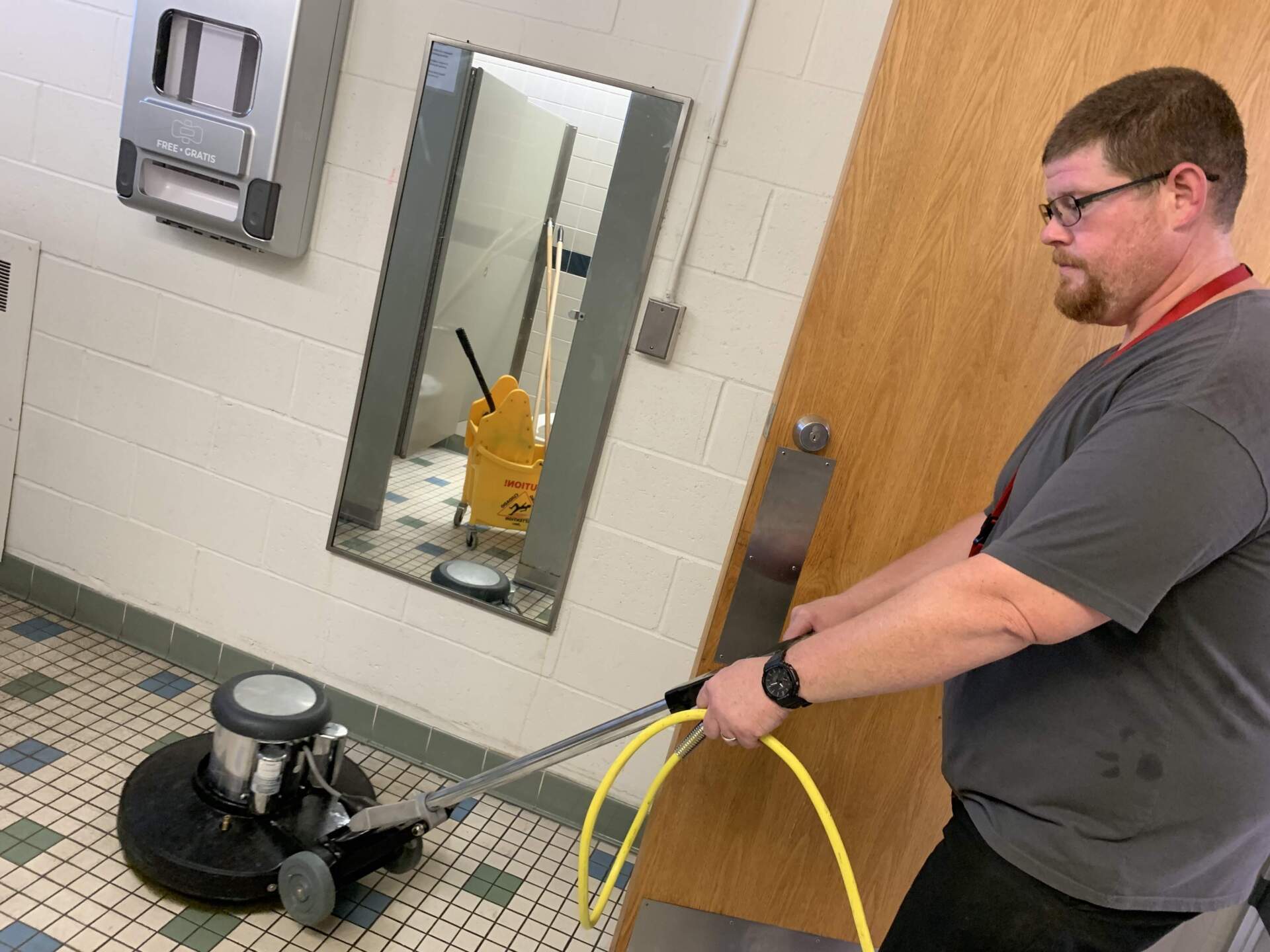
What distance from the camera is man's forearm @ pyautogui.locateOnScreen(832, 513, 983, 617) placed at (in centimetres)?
146

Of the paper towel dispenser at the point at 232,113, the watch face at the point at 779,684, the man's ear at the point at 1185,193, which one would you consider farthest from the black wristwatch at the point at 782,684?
the paper towel dispenser at the point at 232,113

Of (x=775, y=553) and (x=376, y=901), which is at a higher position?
(x=775, y=553)

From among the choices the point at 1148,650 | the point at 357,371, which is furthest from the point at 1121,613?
the point at 357,371

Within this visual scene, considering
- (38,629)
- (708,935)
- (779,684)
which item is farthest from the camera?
(38,629)

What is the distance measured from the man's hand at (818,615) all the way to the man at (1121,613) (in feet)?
0.99

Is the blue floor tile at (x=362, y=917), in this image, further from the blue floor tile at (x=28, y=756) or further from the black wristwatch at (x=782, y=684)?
the black wristwatch at (x=782, y=684)

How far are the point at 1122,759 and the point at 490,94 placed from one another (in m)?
→ 1.74

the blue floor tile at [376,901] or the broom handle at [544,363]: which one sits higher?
the broom handle at [544,363]

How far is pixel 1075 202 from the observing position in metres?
1.10

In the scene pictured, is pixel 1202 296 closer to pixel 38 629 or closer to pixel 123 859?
pixel 123 859

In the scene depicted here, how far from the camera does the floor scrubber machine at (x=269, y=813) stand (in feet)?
5.49

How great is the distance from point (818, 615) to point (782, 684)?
0.37 m

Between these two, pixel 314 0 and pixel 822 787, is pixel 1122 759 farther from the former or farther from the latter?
pixel 314 0

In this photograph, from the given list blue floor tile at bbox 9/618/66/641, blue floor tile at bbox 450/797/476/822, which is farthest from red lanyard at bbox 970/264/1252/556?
blue floor tile at bbox 9/618/66/641
